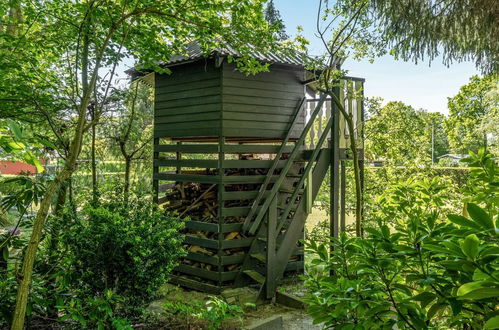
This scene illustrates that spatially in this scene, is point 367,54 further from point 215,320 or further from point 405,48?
point 215,320

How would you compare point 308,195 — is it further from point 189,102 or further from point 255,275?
point 189,102

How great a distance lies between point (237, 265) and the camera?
480 centimetres

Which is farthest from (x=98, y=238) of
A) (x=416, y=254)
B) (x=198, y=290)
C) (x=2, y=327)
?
(x=198, y=290)

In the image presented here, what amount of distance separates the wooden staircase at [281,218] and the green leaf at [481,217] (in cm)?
329

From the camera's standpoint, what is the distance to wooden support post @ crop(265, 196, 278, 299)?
4.10m

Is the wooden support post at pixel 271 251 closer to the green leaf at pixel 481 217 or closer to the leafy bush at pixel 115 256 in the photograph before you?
the leafy bush at pixel 115 256

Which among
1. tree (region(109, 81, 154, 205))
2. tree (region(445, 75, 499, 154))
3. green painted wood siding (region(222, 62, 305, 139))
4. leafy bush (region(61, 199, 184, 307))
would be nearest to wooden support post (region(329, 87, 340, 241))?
green painted wood siding (region(222, 62, 305, 139))

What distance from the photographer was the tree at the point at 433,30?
4.05m

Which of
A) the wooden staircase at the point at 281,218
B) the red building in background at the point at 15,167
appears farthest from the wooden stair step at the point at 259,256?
the red building in background at the point at 15,167

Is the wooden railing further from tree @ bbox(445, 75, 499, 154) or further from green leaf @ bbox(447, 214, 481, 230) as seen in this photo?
tree @ bbox(445, 75, 499, 154)

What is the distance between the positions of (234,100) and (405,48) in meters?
2.37

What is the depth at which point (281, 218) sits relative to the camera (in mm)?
4141

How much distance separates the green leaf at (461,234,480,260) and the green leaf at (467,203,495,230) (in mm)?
84

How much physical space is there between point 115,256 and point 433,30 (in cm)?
450
